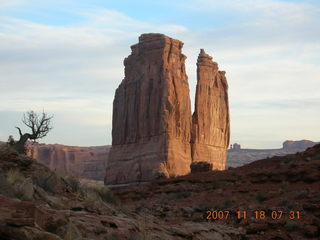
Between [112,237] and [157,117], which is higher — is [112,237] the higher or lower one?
the lower one

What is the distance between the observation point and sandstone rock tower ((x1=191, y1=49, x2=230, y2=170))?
75750 millimetres

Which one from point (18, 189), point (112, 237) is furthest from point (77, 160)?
point (112, 237)

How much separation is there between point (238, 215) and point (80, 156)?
10057 cm

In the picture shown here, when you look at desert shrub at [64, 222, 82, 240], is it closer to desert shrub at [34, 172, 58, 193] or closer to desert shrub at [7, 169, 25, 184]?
desert shrub at [7, 169, 25, 184]

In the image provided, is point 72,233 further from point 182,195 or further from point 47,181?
point 182,195

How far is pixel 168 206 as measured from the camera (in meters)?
21.5

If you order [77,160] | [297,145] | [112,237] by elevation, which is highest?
[297,145]

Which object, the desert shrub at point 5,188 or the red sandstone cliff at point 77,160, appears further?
the red sandstone cliff at point 77,160

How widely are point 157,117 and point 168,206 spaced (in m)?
48.9

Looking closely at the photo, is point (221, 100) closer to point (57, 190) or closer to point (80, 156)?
point (80, 156)

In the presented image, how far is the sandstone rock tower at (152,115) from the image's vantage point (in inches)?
2680

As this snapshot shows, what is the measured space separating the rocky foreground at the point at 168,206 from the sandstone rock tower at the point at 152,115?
32.9m
